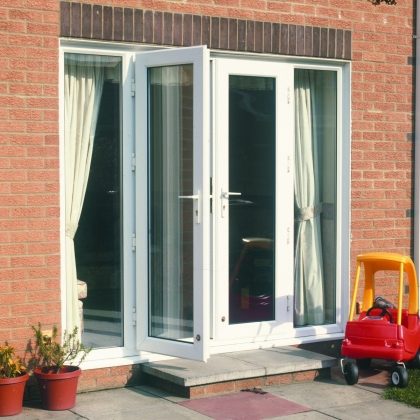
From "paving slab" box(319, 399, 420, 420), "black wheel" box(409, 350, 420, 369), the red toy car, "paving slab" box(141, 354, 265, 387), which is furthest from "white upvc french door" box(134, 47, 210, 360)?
"black wheel" box(409, 350, 420, 369)

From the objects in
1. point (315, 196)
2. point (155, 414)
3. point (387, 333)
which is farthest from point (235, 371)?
point (315, 196)

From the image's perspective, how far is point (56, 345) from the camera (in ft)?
18.6

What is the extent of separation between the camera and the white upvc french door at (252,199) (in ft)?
21.5

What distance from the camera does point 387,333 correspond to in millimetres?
6180

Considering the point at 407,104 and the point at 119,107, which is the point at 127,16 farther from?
the point at 407,104

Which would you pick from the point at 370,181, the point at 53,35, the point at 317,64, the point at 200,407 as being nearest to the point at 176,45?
the point at 53,35

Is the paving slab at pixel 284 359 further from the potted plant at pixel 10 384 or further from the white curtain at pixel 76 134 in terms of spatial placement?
the potted plant at pixel 10 384

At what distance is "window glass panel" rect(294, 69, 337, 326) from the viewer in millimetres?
7070

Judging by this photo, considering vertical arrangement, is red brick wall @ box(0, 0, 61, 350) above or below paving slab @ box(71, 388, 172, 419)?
above

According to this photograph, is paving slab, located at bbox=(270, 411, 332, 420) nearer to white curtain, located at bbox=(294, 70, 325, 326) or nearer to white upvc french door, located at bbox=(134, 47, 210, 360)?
white upvc french door, located at bbox=(134, 47, 210, 360)

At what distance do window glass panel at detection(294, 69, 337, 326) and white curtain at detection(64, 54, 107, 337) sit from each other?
5.96ft

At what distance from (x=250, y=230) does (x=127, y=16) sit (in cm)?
198

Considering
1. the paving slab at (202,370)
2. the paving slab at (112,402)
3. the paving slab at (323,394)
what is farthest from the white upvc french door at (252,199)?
the paving slab at (112,402)

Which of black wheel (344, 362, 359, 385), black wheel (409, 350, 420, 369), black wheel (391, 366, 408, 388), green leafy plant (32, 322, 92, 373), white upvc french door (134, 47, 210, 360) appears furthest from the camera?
black wheel (409, 350, 420, 369)
